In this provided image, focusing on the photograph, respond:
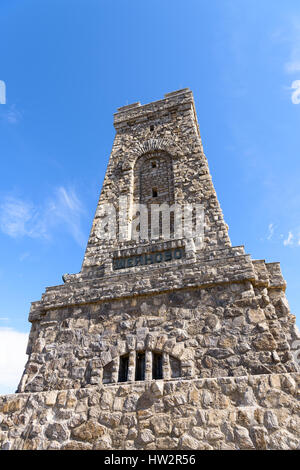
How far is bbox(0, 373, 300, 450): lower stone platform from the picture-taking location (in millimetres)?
4602

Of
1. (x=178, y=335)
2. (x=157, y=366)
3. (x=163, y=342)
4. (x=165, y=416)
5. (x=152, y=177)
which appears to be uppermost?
(x=152, y=177)

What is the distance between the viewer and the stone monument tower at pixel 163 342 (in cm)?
490

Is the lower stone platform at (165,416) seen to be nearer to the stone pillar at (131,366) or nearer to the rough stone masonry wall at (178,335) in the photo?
the stone pillar at (131,366)

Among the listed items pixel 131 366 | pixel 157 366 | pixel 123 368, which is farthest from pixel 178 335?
pixel 123 368

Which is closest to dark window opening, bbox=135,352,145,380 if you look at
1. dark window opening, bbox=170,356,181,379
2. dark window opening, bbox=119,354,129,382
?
dark window opening, bbox=119,354,129,382

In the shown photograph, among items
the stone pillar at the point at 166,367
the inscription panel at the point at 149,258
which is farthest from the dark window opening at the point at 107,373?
the inscription panel at the point at 149,258

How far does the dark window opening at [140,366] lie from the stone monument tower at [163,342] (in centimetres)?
3

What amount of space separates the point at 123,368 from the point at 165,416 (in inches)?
64.9

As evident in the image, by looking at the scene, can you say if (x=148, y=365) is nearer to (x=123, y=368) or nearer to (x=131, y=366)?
(x=131, y=366)

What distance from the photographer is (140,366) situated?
252 inches

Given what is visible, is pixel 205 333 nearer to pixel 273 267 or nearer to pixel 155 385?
pixel 155 385

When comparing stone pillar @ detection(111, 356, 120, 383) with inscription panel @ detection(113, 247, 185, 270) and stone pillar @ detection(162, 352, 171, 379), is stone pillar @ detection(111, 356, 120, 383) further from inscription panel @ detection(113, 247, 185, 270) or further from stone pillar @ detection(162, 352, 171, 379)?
inscription panel @ detection(113, 247, 185, 270)
